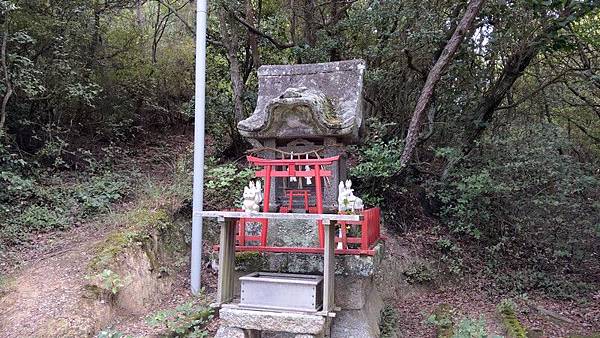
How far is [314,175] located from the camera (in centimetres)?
509

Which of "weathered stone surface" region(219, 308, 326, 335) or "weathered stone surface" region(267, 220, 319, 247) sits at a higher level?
"weathered stone surface" region(267, 220, 319, 247)

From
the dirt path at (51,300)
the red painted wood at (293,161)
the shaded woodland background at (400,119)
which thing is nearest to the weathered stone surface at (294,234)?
the red painted wood at (293,161)

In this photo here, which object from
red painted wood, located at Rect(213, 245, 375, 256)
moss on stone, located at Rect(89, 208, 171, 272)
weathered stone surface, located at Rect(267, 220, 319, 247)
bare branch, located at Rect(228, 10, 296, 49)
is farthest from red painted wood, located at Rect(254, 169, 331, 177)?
bare branch, located at Rect(228, 10, 296, 49)

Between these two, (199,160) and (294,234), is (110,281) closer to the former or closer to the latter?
(199,160)

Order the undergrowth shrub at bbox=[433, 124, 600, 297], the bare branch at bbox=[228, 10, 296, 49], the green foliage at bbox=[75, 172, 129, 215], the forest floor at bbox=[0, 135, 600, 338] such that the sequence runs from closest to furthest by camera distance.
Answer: the forest floor at bbox=[0, 135, 600, 338], the green foliage at bbox=[75, 172, 129, 215], the undergrowth shrub at bbox=[433, 124, 600, 297], the bare branch at bbox=[228, 10, 296, 49]

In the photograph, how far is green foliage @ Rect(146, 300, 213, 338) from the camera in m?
5.00

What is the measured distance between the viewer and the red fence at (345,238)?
5.07 metres

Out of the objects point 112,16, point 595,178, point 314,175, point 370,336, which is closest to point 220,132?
point 112,16

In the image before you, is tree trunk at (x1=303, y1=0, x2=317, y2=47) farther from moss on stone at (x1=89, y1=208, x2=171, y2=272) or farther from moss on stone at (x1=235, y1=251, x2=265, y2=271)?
moss on stone at (x1=235, y1=251, x2=265, y2=271)

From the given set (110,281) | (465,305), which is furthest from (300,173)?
(465,305)

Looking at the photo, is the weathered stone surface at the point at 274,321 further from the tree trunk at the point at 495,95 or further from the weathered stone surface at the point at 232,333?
the tree trunk at the point at 495,95

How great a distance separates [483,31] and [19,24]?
876 cm

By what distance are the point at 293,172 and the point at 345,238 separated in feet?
3.19

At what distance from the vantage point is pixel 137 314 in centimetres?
564
